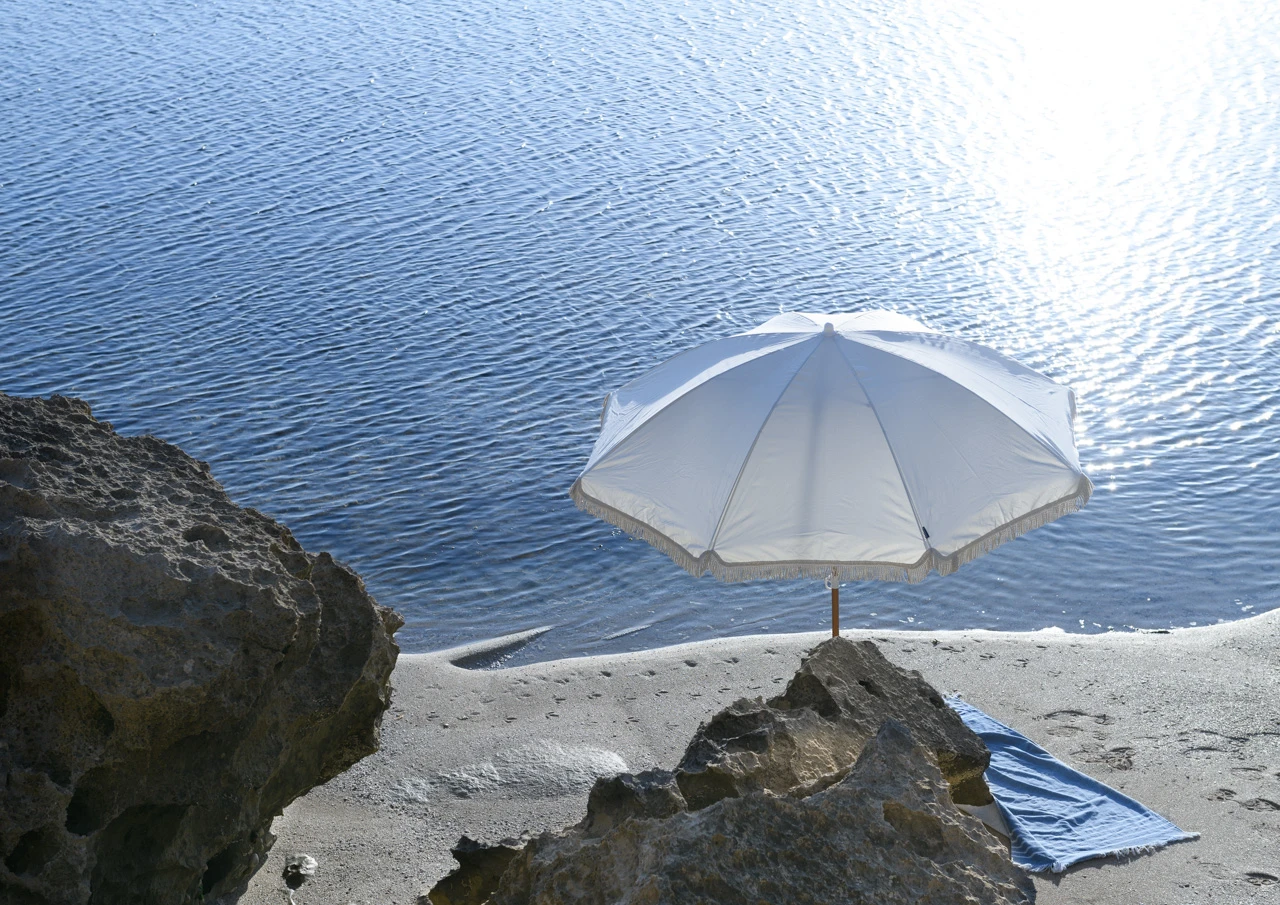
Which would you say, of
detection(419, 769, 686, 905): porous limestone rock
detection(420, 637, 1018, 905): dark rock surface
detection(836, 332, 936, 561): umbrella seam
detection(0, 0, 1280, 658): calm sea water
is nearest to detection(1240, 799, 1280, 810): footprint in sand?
detection(836, 332, 936, 561): umbrella seam

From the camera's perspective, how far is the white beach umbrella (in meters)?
5.73

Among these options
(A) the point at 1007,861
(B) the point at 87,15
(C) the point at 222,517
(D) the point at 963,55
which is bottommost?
(A) the point at 1007,861

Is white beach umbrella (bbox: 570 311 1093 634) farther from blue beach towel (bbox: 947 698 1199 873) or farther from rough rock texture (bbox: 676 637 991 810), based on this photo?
blue beach towel (bbox: 947 698 1199 873)

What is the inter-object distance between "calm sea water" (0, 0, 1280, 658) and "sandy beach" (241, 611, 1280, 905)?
142 centimetres

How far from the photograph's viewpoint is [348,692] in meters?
5.32

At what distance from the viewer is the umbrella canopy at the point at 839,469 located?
5730mm

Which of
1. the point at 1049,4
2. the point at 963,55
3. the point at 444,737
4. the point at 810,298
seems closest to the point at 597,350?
the point at 810,298

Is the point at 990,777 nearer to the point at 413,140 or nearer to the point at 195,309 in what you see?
the point at 195,309

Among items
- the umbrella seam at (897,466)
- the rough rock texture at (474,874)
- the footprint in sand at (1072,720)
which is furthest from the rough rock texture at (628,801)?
the footprint in sand at (1072,720)

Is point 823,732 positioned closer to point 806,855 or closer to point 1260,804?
point 806,855

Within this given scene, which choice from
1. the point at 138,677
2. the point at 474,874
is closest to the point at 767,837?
the point at 474,874

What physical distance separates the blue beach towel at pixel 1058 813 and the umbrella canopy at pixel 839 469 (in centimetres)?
101

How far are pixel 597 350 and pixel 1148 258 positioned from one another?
7.64m

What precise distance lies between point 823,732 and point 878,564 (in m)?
1.01
